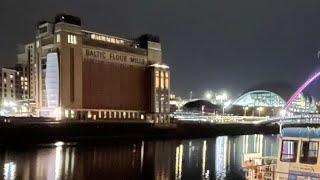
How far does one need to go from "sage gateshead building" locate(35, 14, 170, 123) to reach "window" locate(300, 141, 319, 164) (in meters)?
102

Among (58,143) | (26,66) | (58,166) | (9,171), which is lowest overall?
(58,143)

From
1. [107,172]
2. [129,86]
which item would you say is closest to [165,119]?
[129,86]

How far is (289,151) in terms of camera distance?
19.2m

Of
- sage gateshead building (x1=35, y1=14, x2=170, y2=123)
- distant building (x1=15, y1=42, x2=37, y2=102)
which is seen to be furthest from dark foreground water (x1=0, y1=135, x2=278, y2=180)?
distant building (x1=15, y1=42, x2=37, y2=102)

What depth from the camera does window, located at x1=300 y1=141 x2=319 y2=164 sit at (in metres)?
18.3

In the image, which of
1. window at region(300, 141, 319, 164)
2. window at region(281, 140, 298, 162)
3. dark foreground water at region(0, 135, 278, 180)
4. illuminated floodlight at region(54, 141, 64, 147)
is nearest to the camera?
window at region(300, 141, 319, 164)

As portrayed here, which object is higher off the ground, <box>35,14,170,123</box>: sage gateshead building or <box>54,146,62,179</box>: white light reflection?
<box>35,14,170,123</box>: sage gateshead building

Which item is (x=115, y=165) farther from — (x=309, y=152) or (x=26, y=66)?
(x=26, y=66)

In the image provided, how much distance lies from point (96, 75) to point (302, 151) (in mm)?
117018

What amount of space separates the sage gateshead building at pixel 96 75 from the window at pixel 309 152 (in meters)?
102

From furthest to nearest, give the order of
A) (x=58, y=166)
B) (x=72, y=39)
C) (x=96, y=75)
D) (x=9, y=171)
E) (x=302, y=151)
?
(x=96, y=75), (x=72, y=39), (x=58, y=166), (x=9, y=171), (x=302, y=151)

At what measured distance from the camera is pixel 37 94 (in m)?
128

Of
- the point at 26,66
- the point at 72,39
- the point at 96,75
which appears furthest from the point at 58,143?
the point at 26,66

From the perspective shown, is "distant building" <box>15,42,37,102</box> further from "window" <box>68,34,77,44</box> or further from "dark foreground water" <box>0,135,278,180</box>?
"dark foreground water" <box>0,135,278,180</box>
